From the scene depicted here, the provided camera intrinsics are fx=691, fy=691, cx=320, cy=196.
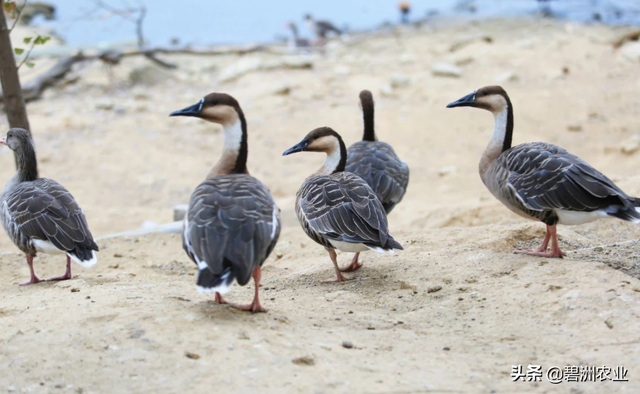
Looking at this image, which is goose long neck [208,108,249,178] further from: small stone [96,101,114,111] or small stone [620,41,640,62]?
small stone [620,41,640,62]

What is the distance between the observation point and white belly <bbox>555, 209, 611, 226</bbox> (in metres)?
5.68

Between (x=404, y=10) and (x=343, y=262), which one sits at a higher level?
(x=404, y=10)

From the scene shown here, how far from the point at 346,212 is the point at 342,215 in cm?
→ 4

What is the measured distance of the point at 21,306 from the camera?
16.5ft

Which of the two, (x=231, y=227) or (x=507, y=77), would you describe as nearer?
(x=231, y=227)

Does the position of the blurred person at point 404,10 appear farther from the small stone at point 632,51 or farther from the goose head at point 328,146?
the goose head at point 328,146

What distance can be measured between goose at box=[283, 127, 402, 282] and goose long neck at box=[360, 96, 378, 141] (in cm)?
210

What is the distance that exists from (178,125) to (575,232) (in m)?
9.12

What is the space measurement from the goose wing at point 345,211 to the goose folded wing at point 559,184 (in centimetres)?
129

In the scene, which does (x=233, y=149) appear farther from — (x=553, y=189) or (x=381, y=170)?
(x=553, y=189)

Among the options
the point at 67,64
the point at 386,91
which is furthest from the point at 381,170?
the point at 67,64

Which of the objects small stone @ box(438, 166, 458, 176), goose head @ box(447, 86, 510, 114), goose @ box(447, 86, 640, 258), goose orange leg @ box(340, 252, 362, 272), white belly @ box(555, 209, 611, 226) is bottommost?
small stone @ box(438, 166, 458, 176)

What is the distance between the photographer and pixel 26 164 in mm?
7172

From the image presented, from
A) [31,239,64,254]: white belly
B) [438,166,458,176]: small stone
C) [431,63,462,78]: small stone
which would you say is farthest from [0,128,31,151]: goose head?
[431,63,462,78]: small stone
